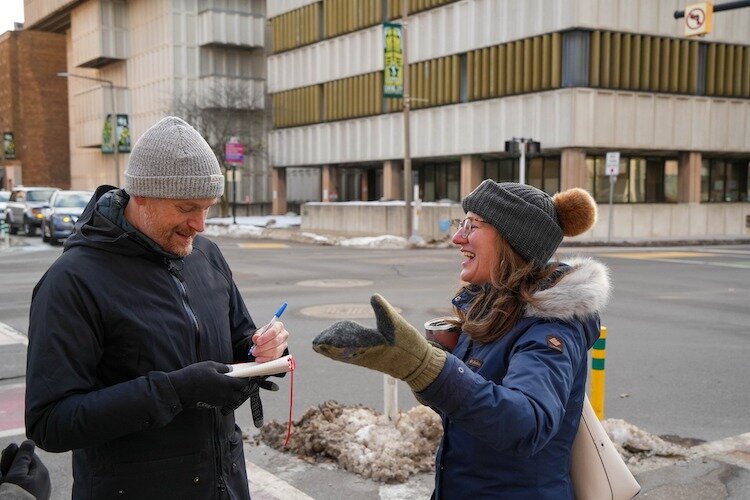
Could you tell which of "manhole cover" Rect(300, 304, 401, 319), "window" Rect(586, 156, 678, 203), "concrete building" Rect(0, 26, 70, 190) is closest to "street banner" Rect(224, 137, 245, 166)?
"window" Rect(586, 156, 678, 203)

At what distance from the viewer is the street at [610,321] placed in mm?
6180

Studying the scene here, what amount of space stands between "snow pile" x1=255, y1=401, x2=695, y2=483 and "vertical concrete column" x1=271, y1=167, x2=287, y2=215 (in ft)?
143

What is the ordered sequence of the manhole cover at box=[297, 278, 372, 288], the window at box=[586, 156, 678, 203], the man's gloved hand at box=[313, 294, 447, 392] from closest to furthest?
the man's gloved hand at box=[313, 294, 447, 392], the manhole cover at box=[297, 278, 372, 288], the window at box=[586, 156, 678, 203]

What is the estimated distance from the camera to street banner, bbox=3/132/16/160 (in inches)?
2847

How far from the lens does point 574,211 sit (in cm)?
239

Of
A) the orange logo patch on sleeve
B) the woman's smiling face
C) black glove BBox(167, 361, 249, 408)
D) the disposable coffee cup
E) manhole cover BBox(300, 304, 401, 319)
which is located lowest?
manhole cover BBox(300, 304, 401, 319)

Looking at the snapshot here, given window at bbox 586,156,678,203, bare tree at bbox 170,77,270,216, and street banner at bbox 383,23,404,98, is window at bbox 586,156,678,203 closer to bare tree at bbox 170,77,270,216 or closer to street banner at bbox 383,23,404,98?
street banner at bbox 383,23,404,98

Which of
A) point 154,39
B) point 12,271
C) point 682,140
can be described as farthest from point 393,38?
point 154,39

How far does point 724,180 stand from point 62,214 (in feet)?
96.6

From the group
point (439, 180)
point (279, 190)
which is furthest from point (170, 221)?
point (279, 190)

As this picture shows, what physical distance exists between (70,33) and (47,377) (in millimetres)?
73147

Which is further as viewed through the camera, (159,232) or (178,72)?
(178,72)

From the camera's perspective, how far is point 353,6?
4025 cm

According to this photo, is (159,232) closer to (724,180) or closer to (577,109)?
(577,109)
